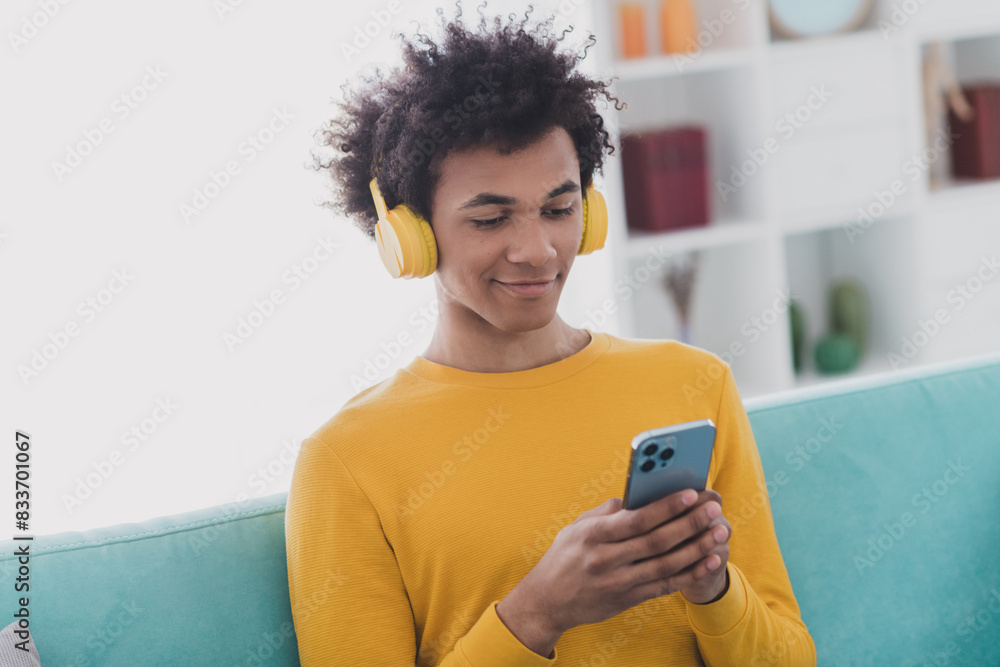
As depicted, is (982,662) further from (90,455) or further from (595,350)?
(90,455)

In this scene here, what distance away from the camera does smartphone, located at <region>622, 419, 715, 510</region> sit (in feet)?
2.73

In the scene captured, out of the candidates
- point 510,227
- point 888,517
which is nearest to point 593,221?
point 510,227

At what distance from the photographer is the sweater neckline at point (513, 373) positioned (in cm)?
116

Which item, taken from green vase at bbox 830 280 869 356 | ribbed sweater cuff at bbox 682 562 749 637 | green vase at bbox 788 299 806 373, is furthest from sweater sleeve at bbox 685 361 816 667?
green vase at bbox 830 280 869 356

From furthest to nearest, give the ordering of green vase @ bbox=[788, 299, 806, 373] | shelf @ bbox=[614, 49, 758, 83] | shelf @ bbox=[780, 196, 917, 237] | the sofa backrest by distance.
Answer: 1. green vase @ bbox=[788, 299, 806, 373]
2. shelf @ bbox=[780, 196, 917, 237]
3. shelf @ bbox=[614, 49, 758, 83]
4. the sofa backrest

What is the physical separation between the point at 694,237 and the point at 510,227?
1559 mm

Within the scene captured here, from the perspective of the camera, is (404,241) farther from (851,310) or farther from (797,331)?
(851,310)

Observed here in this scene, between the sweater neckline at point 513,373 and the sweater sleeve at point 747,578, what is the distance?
6.9 inches

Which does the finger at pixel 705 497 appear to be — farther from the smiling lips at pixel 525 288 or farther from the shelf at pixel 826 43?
the shelf at pixel 826 43

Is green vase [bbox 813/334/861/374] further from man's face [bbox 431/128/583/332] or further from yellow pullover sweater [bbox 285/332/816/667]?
man's face [bbox 431/128/583/332]

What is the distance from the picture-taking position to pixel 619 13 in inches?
98.7

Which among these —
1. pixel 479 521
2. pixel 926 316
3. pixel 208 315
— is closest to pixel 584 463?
pixel 479 521

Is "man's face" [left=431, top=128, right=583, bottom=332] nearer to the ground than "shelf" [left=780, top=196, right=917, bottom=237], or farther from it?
farther from it

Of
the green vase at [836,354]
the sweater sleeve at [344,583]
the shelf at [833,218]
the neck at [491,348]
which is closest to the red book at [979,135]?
the shelf at [833,218]
